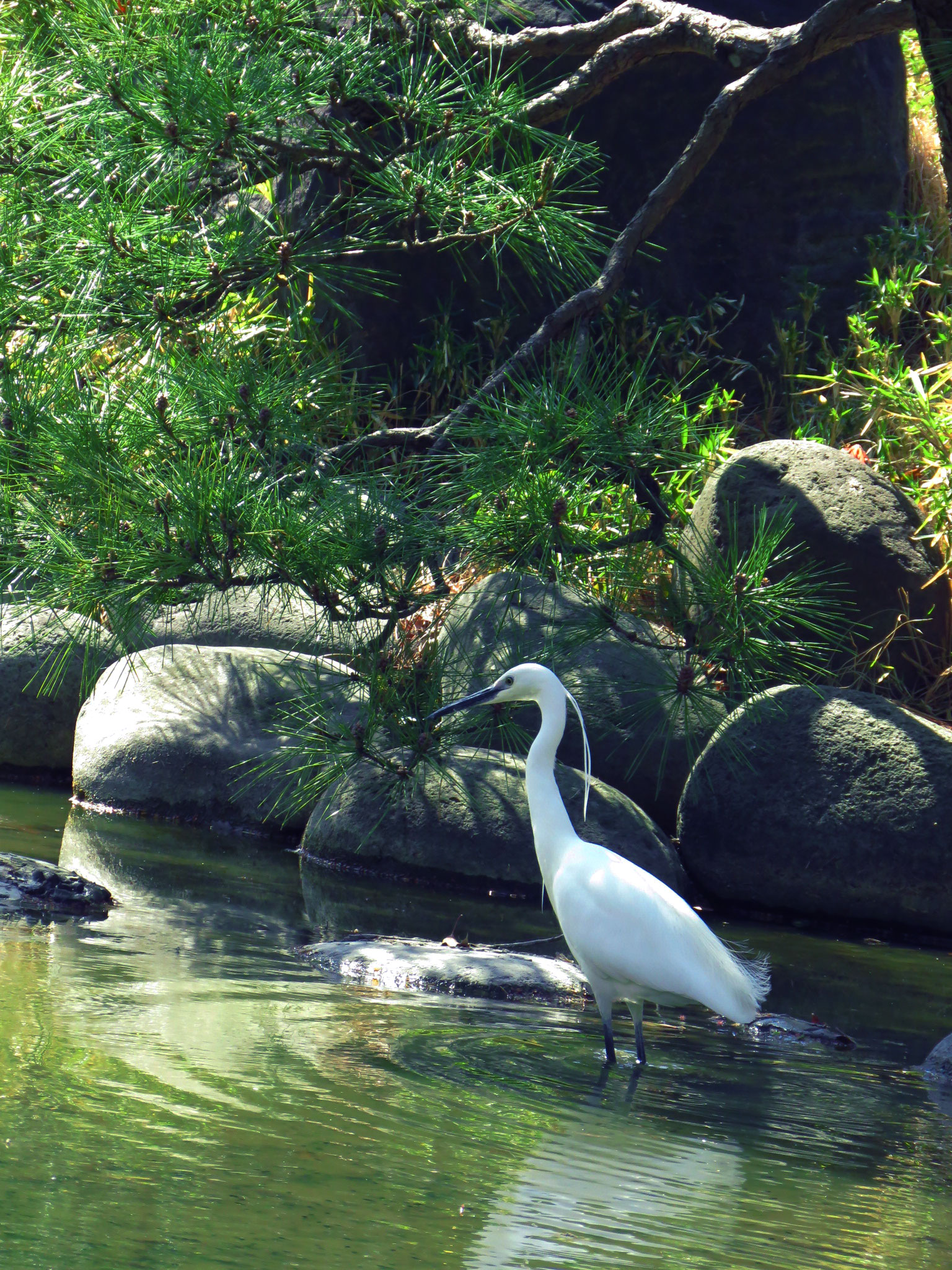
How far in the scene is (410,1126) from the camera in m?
2.38

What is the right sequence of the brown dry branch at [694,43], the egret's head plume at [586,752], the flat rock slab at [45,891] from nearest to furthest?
the egret's head plume at [586,752] < the flat rock slab at [45,891] < the brown dry branch at [694,43]

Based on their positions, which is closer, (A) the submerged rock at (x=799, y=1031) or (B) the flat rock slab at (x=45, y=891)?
(A) the submerged rock at (x=799, y=1031)

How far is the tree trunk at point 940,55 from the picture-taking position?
2684 mm

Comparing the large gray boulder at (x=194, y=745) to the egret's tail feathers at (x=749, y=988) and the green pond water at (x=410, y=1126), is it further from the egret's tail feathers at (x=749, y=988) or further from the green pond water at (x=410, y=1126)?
the egret's tail feathers at (x=749, y=988)

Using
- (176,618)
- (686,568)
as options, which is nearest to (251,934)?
(686,568)

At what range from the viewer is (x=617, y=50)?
4484 millimetres

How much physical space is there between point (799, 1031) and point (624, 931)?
1.70 ft

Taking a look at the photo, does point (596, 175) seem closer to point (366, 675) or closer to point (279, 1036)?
point (366, 675)

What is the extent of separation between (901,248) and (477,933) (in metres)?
5.44

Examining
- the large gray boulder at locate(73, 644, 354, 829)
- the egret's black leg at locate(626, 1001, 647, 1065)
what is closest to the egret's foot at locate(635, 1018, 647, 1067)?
the egret's black leg at locate(626, 1001, 647, 1065)

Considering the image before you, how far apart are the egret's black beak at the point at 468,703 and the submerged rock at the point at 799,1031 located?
3.44ft

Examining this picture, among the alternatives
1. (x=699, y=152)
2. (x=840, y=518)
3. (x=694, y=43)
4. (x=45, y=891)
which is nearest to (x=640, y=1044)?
(x=45, y=891)

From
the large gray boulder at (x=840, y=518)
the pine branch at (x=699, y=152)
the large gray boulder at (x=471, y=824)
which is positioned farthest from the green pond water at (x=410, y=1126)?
the large gray boulder at (x=840, y=518)

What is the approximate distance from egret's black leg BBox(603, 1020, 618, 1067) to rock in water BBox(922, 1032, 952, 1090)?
2.38 feet
